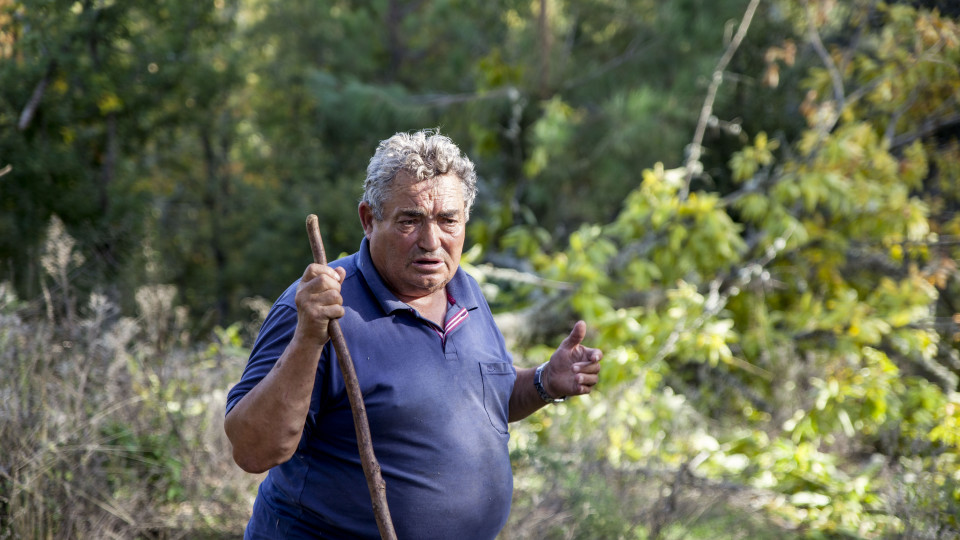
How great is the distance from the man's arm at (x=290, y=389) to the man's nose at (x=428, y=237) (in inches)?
13.8

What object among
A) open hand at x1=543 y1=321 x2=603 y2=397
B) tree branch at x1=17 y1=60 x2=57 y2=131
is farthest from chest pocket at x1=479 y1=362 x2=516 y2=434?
tree branch at x1=17 y1=60 x2=57 y2=131

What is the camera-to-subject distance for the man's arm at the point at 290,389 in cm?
170

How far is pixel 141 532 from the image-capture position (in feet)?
11.7

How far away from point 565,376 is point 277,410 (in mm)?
909

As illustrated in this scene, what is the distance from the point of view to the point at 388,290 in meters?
2.11

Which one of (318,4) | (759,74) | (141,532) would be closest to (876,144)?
(759,74)

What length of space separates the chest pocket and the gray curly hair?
0.51 meters

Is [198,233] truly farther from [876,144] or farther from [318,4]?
[876,144]

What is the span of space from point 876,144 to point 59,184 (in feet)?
23.5

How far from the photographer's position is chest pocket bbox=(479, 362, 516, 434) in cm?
221

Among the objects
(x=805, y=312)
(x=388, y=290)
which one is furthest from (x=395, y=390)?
(x=805, y=312)

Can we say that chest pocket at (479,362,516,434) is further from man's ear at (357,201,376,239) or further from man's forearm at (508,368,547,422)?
man's ear at (357,201,376,239)

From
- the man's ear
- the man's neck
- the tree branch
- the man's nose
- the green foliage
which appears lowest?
the green foliage

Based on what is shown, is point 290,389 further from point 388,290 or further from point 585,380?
point 585,380
